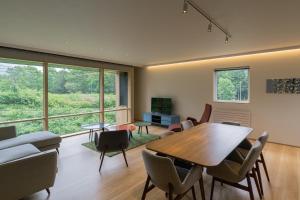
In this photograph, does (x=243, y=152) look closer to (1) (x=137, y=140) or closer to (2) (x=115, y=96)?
(1) (x=137, y=140)

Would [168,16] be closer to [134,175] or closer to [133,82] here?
[134,175]

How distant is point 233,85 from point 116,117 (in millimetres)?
4463

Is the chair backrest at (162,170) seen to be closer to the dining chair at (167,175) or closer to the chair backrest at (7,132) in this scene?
the dining chair at (167,175)

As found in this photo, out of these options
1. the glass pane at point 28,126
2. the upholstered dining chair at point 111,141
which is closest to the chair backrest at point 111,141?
the upholstered dining chair at point 111,141

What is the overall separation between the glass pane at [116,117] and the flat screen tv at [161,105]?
49.9 inches

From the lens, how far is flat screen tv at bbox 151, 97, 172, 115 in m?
6.43

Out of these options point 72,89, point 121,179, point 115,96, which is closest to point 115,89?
point 115,96

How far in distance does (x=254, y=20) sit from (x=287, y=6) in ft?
1.52

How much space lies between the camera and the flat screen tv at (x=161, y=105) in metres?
6.43

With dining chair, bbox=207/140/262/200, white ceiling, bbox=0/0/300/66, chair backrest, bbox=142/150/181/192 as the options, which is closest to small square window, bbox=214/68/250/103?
white ceiling, bbox=0/0/300/66

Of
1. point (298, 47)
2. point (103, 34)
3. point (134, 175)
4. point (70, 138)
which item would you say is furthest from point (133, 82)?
point (298, 47)

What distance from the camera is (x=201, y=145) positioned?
206 centimetres

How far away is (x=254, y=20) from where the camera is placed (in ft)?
8.45

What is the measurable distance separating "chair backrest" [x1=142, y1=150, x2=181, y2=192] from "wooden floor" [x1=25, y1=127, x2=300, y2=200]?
0.77 meters
